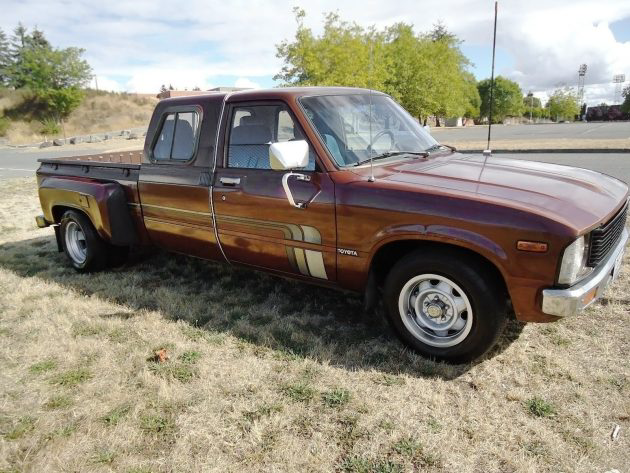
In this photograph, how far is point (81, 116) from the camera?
52469 mm

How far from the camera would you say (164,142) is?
445 cm

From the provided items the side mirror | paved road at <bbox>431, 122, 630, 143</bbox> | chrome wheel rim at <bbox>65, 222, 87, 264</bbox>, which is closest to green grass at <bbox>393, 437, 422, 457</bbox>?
the side mirror

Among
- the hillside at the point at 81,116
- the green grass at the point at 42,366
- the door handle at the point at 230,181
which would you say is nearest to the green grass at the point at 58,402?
the green grass at the point at 42,366

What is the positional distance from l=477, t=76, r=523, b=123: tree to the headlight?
87.8 meters

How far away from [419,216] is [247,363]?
5.08ft

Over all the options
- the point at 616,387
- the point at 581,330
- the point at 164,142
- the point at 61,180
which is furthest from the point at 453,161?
the point at 61,180

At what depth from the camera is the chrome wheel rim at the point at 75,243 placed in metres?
5.42

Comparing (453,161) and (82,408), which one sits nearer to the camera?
(82,408)

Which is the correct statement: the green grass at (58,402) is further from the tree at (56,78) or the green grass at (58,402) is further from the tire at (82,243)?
the tree at (56,78)

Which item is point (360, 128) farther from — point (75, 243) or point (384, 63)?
point (384, 63)

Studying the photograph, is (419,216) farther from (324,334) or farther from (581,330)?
(581,330)

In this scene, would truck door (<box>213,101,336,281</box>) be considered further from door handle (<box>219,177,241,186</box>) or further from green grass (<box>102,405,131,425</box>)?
green grass (<box>102,405,131,425</box>)

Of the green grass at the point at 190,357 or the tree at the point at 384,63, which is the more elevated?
the tree at the point at 384,63

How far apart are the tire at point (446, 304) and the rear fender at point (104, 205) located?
2871 mm
